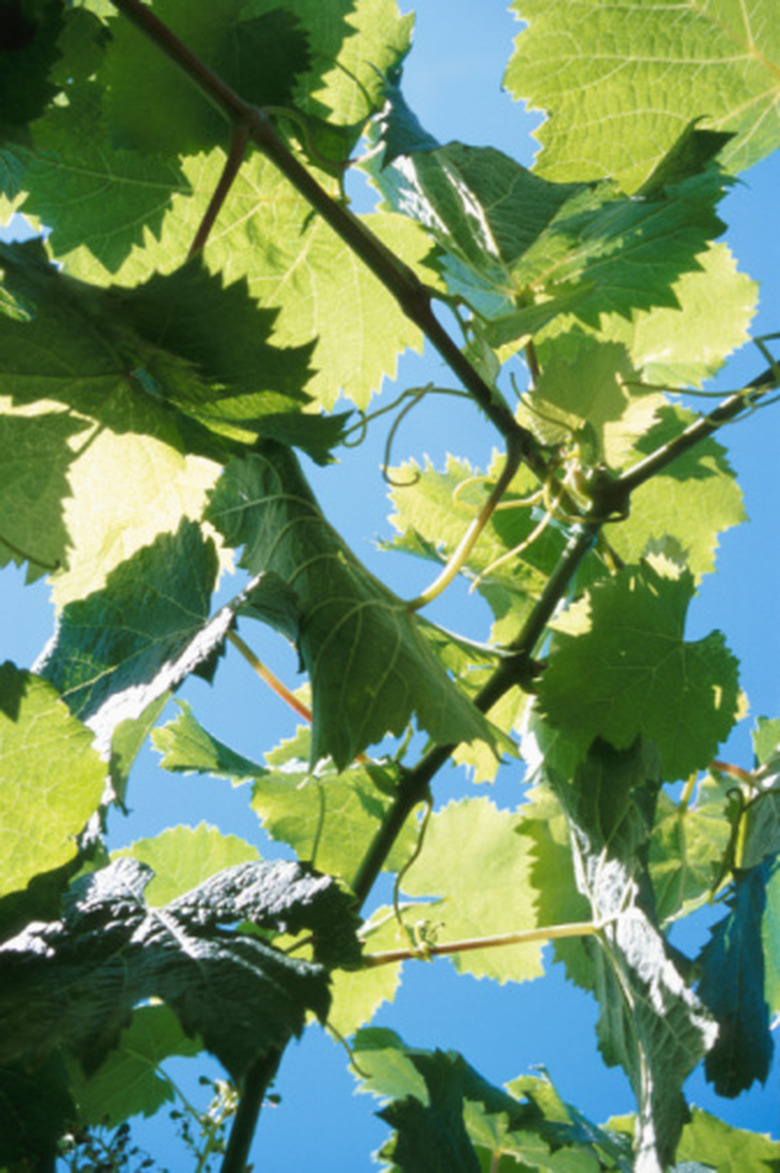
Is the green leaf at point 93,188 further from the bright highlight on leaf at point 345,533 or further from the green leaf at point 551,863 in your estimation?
the green leaf at point 551,863

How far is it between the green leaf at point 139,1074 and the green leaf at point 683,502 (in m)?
0.40

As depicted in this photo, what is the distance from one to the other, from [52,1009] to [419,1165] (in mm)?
277

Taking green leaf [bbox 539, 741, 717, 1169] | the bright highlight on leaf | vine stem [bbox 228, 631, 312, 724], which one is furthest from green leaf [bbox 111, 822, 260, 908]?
green leaf [bbox 539, 741, 717, 1169]

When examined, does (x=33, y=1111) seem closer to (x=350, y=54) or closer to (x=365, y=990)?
(x=365, y=990)

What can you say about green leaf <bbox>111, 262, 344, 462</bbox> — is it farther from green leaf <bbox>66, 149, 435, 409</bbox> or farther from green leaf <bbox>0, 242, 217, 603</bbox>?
green leaf <bbox>66, 149, 435, 409</bbox>

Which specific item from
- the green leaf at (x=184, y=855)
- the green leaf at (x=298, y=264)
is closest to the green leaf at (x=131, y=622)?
the green leaf at (x=298, y=264)

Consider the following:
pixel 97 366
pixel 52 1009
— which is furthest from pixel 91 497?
pixel 52 1009

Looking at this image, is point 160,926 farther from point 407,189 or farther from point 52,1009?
point 407,189

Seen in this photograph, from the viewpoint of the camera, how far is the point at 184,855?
0.77 meters

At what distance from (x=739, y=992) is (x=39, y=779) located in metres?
0.35

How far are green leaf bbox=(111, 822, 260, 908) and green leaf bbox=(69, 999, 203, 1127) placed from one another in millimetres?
100

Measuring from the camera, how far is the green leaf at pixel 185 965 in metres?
0.39

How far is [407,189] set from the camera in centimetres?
60

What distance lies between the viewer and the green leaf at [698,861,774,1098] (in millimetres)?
578
